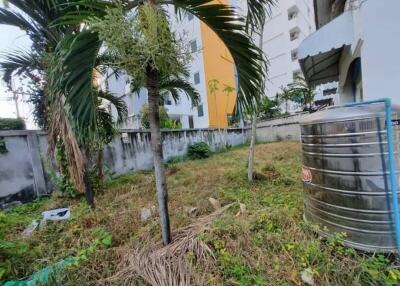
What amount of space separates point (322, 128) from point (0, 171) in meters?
5.87

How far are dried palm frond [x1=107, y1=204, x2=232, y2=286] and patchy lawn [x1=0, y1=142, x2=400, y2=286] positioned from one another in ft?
0.26

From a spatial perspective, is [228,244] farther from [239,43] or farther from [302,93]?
[302,93]

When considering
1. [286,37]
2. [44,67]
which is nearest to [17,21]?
[44,67]

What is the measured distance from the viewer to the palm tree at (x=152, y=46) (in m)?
1.74

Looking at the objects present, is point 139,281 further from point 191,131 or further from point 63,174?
point 191,131

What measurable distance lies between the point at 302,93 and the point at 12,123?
13.0 m

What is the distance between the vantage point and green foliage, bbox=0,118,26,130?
298 inches

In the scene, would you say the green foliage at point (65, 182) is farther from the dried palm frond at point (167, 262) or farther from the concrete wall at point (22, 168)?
the dried palm frond at point (167, 262)

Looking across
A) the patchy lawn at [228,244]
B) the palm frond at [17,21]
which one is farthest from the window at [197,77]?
the patchy lawn at [228,244]

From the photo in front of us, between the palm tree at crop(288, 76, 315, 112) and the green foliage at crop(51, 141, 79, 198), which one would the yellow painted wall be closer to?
the palm tree at crop(288, 76, 315, 112)

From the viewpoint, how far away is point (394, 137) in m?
1.62

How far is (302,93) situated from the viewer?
12305 mm

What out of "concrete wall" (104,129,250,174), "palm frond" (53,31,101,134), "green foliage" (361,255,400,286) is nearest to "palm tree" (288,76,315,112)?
"concrete wall" (104,129,250,174)

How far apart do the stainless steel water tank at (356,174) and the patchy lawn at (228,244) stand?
16cm
